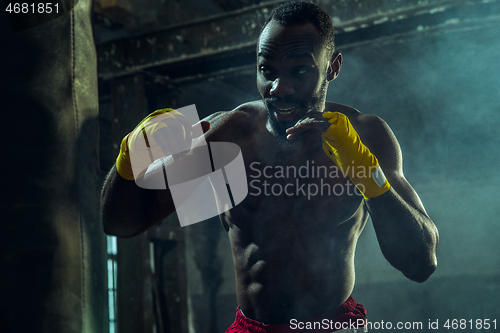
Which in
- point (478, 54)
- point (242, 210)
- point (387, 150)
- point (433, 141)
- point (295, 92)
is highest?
point (478, 54)

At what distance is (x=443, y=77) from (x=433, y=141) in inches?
21.5

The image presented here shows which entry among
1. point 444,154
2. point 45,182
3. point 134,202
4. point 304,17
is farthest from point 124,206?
point 444,154

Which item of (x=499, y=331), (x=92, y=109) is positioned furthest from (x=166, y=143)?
(x=499, y=331)

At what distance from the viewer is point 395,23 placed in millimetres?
2801

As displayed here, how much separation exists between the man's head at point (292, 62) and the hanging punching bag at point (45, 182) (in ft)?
1.71

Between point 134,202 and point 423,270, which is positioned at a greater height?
point 134,202

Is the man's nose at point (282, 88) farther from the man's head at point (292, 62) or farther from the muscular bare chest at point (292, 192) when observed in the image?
the muscular bare chest at point (292, 192)

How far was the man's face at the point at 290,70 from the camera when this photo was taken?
1288 millimetres

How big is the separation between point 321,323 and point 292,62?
75 centimetres

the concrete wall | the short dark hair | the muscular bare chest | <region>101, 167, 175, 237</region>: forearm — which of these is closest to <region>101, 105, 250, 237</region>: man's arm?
<region>101, 167, 175, 237</region>: forearm

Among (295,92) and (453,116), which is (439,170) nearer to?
(453,116)

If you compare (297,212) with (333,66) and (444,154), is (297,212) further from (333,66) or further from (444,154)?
(444,154)

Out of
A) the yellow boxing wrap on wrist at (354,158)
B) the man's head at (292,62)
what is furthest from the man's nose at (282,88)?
the yellow boxing wrap on wrist at (354,158)

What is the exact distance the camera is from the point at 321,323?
1.29 m
